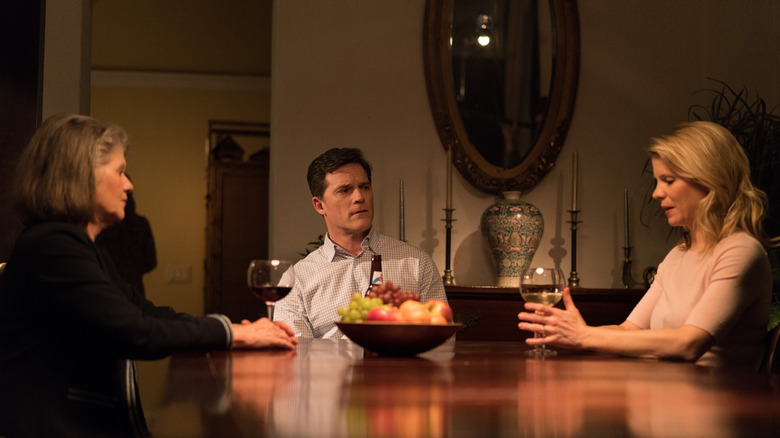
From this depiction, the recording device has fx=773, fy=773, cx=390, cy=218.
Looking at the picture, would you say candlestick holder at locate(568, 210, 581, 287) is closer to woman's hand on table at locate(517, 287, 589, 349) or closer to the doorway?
woman's hand on table at locate(517, 287, 589, 349)

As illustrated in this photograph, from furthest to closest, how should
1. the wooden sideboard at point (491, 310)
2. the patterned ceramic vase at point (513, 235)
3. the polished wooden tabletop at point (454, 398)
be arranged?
1. the patterned ceramic vase at point (513, 235)
2. the wooden sideboard at point (491, 310)
3. the polished wooden tabletop at point (454, 398)

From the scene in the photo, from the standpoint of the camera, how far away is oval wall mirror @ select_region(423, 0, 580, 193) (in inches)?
162

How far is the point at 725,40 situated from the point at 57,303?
4.03 meters

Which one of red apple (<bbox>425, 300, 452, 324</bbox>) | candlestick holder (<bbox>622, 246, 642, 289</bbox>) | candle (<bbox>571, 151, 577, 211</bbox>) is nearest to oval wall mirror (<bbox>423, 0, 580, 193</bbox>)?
candle (<bbox>571, 151, 577, 211</bbox>)

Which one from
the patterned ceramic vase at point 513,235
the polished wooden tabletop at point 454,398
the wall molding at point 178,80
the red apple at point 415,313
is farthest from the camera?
→ the wall molding at point 178,80

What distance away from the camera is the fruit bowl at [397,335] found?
171 cm

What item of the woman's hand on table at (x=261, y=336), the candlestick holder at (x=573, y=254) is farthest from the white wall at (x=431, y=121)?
the woman's hand on table at (x=261, y=336)

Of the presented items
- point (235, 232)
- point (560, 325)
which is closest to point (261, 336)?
point (560, 325)

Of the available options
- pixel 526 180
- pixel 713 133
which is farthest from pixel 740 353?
pixel 526 180

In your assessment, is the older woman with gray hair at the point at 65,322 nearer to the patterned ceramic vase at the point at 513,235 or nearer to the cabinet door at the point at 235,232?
the patterned ceramic vase at the point at 513,235

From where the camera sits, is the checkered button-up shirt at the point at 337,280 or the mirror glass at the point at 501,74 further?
the mirror glass at the point at 501,74

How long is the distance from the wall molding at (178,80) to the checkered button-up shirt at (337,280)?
465 cm

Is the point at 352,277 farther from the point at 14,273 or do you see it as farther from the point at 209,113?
the point at 209,113

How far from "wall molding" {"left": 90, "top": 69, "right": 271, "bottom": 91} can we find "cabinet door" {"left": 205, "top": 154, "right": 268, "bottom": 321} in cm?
71
